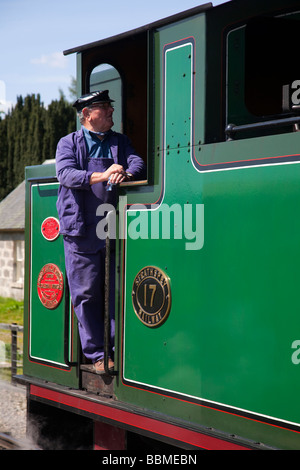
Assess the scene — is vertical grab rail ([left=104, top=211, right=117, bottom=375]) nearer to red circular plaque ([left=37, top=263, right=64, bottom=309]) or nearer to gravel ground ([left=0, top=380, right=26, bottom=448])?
red circular plaque ([left=37, top=263, right=64, bottom=309])

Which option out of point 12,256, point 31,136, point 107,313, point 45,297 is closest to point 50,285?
point 45,297

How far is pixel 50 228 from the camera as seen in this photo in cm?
433

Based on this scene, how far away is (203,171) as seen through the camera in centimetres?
309

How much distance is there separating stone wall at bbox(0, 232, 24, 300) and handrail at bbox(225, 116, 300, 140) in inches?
705

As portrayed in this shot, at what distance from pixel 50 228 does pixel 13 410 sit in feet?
13.2

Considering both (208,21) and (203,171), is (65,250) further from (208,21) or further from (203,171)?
(208,21)

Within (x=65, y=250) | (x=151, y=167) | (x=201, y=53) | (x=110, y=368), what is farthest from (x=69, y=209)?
(x=201, y=53)

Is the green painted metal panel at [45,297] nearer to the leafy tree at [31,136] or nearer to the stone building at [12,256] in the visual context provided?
the stone building at [12,256]

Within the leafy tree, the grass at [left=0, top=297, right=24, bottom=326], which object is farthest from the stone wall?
the leafy tree

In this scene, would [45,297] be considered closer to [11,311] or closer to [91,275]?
[91,275]

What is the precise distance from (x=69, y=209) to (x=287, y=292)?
162 centimetres

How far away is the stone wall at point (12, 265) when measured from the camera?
67.7ft

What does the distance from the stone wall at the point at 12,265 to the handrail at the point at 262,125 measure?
58.7ft

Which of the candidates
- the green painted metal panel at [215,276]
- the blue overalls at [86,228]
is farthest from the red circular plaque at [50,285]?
the green painted metal panel at [215,276]
